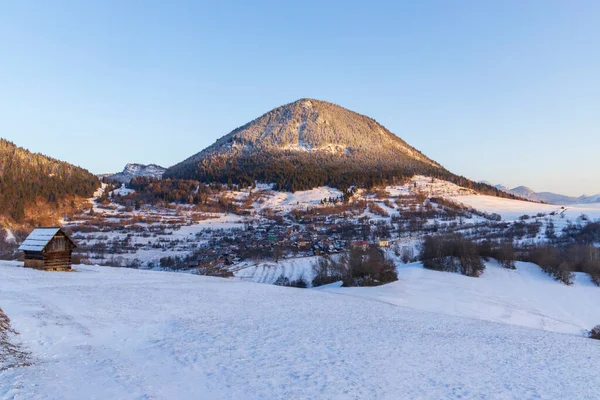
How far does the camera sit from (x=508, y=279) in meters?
54.3

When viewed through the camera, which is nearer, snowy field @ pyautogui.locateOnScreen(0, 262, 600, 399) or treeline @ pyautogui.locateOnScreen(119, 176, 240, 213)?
snowy field @ pyautogui.locateOnScreen(0, 262, 600, 399)

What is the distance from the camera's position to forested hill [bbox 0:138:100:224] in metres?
126

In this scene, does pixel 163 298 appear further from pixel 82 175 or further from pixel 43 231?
pixel 82 175

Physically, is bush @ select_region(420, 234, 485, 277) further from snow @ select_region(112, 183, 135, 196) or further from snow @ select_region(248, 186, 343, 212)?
snow @ select_region(112, 183, 135, 196)

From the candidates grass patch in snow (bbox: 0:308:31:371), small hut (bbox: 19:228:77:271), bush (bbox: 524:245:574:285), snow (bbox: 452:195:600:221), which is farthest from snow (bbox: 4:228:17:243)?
snow (bbox: 452:195:600:221)

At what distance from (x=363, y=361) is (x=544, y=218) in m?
172

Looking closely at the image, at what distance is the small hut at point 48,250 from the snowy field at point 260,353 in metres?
9.90

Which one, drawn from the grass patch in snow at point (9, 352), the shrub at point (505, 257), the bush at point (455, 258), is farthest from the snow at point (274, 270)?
the grass patch in snow at point (9, 352)

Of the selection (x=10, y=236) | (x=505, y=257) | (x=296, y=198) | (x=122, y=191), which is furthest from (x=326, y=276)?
(x=122, y=191)

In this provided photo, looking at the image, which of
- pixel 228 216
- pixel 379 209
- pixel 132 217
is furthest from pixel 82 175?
pixel 379 209

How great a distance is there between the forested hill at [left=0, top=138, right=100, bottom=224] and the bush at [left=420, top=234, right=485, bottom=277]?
12200 cm

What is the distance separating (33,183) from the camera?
14488cm

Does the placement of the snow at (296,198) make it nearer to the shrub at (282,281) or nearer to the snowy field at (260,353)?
the shrub at (282,281)

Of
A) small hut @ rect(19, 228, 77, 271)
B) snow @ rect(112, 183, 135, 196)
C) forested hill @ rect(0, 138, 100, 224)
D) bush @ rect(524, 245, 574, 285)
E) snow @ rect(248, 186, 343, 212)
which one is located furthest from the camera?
snow @ rect(112, 183, 135, 196)
